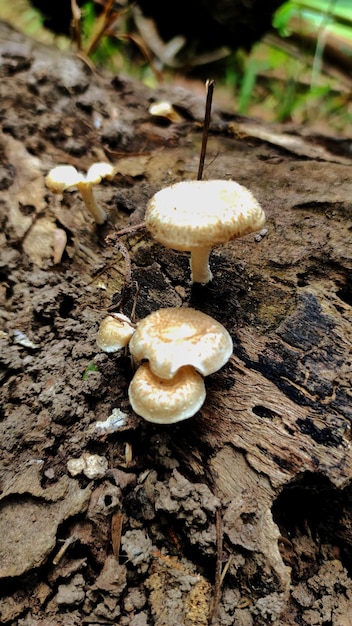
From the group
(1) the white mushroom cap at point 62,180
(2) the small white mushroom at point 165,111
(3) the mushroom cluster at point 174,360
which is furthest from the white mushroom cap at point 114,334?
(2) the small white mushroom at point 165,111

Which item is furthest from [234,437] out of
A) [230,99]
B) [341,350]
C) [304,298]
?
[230,99]

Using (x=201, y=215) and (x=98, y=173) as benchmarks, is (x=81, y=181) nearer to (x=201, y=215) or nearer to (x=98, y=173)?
(x=98, y=173)

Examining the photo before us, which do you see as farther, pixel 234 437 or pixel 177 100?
pixel 177 100

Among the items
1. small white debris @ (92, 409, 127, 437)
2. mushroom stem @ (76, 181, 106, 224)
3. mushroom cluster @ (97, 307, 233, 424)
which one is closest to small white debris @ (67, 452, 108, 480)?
small white debris @ (92, 409, 127, 437)

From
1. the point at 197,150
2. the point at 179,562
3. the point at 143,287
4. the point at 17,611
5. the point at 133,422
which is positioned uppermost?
the point at 197,150

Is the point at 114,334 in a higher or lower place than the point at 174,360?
lower

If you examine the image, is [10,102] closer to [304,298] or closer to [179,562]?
[304,298]

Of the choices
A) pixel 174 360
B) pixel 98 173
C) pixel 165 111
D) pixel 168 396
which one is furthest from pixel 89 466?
pixel 165 111
